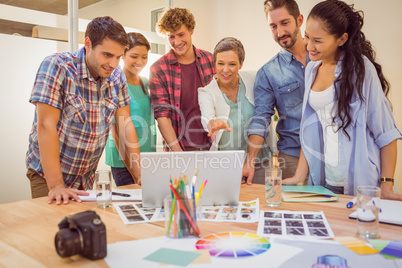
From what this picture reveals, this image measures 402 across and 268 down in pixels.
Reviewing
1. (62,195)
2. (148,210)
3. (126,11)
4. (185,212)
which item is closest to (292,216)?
(185,212)

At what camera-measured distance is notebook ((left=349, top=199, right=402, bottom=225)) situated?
1.15 metres

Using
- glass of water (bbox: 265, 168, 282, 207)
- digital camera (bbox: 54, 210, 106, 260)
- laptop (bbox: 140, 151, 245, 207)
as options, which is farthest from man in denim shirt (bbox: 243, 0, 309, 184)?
digital camera (bbox: 54, 210, 106, 260)

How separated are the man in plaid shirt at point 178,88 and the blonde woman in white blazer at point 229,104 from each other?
0.61 ft

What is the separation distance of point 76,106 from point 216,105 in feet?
2.61

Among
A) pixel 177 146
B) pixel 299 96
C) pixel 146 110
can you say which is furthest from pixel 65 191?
pixel 299 96

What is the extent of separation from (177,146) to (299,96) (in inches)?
31.1

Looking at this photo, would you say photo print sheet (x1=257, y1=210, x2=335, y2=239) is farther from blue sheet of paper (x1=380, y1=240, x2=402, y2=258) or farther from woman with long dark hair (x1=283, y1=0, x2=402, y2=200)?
woman with long dark hair (x1=283, y1=0, x2=402, y2=200)

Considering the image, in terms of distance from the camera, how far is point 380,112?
1.64 metres

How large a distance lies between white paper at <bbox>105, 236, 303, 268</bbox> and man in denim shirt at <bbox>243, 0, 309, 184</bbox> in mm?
1139

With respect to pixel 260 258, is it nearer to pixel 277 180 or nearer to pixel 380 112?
pixel 277 180

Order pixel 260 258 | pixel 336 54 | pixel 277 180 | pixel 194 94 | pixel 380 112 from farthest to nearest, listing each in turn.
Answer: pixel 194 94, pixel 336 54, pixel 380 112, pixel 277 180, pixel 260 258

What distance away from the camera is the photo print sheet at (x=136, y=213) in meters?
1.22

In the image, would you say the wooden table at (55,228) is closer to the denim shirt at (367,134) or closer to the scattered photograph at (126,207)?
the scattered photograph at (126,207)

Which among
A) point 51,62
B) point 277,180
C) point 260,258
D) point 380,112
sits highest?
point 51,62
